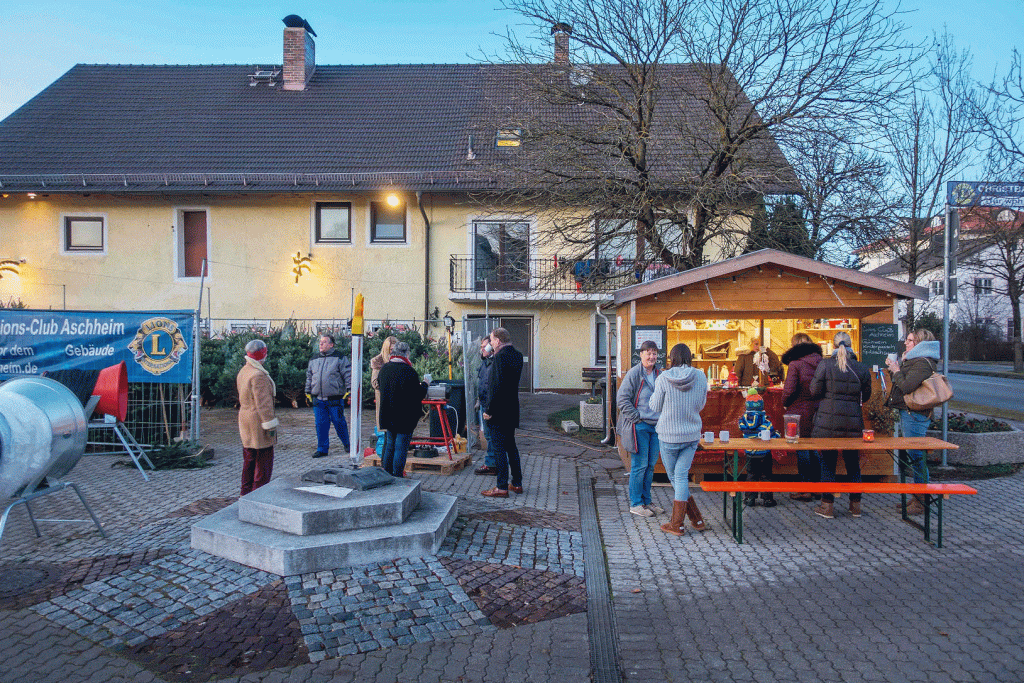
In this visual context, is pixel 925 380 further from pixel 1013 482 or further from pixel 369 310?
pixel 369 310

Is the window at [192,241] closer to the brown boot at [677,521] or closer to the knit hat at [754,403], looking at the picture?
the knit hat at [754,403]

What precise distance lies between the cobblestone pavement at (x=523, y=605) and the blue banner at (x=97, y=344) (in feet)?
9.14

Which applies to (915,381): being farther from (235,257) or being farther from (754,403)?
(235,257)

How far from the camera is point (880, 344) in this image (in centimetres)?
860

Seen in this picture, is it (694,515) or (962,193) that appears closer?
(694,515)

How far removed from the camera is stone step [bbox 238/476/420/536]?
525 centimetres

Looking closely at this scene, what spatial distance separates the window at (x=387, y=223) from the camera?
19656 mm

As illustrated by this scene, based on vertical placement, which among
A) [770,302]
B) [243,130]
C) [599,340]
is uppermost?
[243,130]

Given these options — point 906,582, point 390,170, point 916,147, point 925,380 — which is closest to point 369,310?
point 390,170

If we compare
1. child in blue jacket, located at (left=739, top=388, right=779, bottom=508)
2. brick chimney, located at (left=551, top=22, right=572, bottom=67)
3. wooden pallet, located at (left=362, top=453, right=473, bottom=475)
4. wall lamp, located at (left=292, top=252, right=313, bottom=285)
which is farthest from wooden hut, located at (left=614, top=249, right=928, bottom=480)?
wall lamp, located at (left=292, top=252, right=313, bottom=285)

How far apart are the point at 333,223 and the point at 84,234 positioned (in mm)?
7226

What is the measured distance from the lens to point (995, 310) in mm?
43781

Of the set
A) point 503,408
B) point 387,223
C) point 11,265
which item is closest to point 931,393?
point 503,408

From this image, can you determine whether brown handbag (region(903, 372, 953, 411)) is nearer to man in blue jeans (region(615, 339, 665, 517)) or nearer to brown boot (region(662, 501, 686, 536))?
man in blue jeans (region(615, 339, 665, 517))
